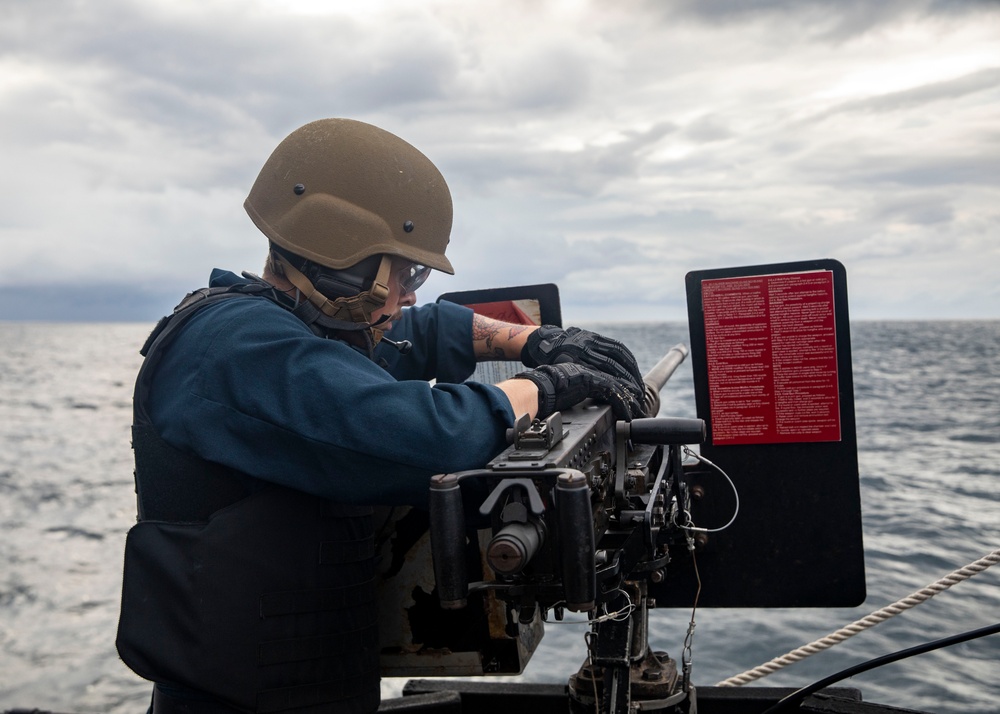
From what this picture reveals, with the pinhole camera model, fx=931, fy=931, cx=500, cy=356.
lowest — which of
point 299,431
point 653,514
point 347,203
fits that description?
point 653,514

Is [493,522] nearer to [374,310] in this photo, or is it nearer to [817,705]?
[374,310]

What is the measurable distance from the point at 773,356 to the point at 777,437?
39 cm

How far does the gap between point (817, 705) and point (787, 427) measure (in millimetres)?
1234

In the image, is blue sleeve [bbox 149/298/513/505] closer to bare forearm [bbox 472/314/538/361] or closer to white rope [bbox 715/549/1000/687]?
bare forearm [bbox 472/314/538/361]

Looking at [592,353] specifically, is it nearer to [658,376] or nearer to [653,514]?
[653,514]

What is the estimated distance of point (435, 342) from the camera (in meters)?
3.97

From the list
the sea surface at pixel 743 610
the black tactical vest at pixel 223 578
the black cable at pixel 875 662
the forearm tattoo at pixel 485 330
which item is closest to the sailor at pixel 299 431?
the black tactical vest at pixel 223 578

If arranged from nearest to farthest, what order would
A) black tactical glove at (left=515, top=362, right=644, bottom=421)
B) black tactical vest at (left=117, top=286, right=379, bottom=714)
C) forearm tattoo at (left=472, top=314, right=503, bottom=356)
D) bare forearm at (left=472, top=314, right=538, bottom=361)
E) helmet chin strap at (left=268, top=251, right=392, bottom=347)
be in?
black tactical vest at (left=117, top=286, right=379, bottom=714) → black tactical glove at (left=515, top=362, right=644, bottom=421) → helmet chin strap at (left=268, top=251, right=392, bottom=347) → bare forearm at (left=472, top=314, right=538, bottom=361) → forearm tattoo at (left=472, top=314, right=503, bottom=356)

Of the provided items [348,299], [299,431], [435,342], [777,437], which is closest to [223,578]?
[299,431]

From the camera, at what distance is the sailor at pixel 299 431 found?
2.44m

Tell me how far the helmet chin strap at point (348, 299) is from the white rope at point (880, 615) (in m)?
2.63

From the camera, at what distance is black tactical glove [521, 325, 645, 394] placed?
3162mm

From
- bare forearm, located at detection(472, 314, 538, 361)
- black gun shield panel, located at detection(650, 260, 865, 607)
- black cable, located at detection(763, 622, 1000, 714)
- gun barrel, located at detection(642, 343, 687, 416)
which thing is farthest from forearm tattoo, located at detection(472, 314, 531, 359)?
black cable, located at detection(763, 622, 1000, 714)

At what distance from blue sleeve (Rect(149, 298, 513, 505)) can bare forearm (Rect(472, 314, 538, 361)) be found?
116cm
